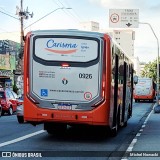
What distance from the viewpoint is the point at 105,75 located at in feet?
45.5

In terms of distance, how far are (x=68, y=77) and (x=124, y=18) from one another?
71.3 feet

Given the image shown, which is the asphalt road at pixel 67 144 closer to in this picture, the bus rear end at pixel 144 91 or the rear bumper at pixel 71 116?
the rear bumper at pixel 71 116

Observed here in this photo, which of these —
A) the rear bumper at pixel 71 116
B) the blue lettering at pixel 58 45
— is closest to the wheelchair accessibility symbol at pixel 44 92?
the rear bumper at pixel 71 116

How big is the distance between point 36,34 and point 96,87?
2.36 metres

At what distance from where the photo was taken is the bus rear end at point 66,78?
45.5ft

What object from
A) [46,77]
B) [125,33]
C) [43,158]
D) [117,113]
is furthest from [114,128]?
[125,33]

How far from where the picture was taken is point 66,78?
46.1 feet

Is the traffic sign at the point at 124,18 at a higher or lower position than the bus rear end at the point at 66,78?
higher

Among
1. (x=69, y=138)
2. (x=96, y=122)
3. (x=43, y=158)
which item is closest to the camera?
(x=43, y=158)

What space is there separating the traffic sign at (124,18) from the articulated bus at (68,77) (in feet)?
66.6

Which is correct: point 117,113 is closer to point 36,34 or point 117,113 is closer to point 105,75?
point 105,75

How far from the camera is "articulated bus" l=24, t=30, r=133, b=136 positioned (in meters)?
13.9

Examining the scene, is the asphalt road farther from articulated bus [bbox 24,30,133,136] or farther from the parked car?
the parked car

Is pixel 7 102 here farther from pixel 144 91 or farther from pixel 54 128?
pixel 144 91
